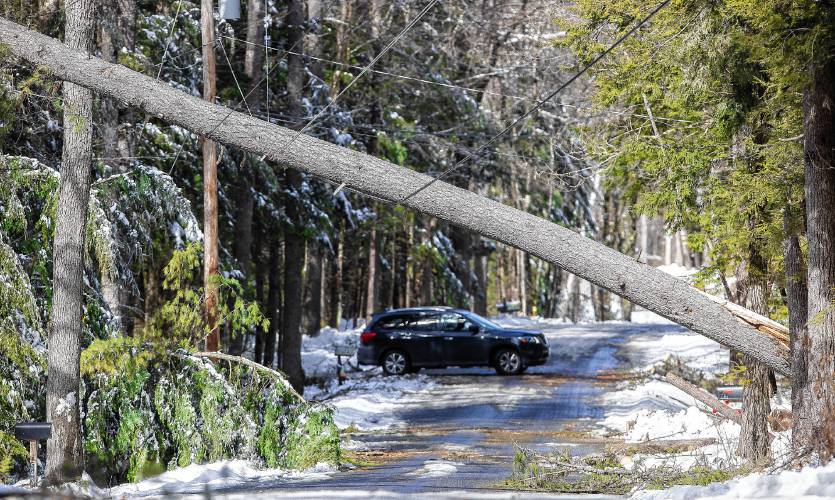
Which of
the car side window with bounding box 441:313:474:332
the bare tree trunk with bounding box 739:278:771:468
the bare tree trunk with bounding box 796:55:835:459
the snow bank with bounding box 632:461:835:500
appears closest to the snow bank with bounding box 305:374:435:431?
Answer: the car side window with bounding box 441:313:474:332

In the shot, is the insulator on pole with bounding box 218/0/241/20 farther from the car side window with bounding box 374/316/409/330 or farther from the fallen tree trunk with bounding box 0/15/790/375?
the car side window with bounding box 374/316/409/330

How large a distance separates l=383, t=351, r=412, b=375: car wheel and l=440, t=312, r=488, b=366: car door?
1091 millimetres

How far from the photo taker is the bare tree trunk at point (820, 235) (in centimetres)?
1000

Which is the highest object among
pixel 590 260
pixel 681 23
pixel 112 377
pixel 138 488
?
pixel 681 23

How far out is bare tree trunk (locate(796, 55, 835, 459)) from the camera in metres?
10.0

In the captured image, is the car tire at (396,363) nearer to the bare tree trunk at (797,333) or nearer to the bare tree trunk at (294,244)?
the bare tree trunk at (294,244)

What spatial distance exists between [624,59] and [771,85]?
4.83m

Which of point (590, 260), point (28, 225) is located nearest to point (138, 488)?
point (28, 225)

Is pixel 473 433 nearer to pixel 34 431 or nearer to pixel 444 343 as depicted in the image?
pixel 34 431

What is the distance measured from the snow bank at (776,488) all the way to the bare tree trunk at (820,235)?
5.29 ft

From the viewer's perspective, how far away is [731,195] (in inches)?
499

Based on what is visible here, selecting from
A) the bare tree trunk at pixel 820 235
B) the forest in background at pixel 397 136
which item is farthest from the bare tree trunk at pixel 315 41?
the bare tree trunk at pixel 820 235

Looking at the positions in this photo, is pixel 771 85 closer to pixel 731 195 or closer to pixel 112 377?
pixel 731 195

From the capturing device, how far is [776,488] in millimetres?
7840
